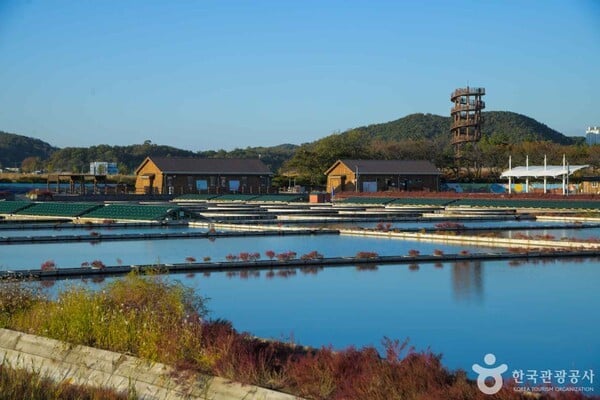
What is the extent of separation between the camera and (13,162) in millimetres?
128625

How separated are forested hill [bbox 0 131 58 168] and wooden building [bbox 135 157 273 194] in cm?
7074

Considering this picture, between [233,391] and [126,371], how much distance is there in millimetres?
1326

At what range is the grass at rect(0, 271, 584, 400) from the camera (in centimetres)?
617

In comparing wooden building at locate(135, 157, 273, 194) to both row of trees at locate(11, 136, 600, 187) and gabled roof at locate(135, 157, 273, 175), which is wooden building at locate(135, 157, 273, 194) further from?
row of trees at locate(11, 136, 600, 187)

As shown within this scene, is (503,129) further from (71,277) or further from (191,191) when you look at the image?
(71,277)

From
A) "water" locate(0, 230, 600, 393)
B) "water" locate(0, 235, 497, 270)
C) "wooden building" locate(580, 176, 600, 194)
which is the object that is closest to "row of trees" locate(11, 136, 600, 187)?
"wooden building" locate(580, 176, 600, 194)

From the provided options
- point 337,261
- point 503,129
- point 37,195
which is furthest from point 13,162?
point 337,261

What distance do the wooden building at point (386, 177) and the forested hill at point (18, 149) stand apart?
77.3 m

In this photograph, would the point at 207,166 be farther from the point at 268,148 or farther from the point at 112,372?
the point at 268,148

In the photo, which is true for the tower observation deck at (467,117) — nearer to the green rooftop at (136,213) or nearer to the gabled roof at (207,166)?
the gabled roof at (207,166)

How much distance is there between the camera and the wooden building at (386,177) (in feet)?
201

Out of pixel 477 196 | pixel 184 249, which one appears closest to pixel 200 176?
pixel 477 196

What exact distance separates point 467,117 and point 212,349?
3166 inches

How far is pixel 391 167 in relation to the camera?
62.3m
